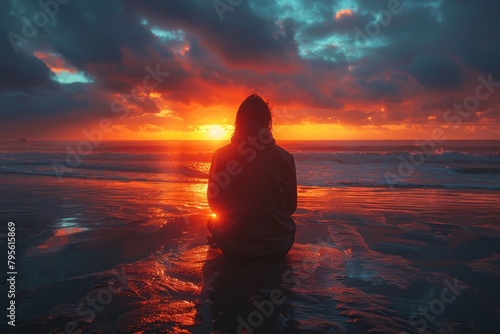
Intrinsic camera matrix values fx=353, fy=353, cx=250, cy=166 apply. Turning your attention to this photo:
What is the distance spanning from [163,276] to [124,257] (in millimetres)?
926

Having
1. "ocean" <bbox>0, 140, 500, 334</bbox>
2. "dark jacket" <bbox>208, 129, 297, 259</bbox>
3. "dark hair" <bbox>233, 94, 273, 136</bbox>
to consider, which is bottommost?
"ocean" <bbox>0, 140, 500, 334</bbox>

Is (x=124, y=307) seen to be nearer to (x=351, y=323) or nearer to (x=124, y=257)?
(x=124, y=257)

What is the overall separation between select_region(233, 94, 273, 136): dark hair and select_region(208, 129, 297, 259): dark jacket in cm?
9

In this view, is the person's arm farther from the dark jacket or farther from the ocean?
the ocean

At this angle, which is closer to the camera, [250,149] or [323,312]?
[323,312]

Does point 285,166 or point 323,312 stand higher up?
point 285,166

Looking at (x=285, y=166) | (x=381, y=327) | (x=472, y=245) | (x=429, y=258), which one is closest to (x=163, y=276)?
(x=285, y=166)

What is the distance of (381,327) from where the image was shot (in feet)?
8.44

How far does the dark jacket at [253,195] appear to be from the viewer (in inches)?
141

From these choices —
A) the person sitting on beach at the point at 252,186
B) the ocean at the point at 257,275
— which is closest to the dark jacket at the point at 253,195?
the person sitting on beach at the point at 252,186

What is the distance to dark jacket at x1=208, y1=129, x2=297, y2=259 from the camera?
358cm

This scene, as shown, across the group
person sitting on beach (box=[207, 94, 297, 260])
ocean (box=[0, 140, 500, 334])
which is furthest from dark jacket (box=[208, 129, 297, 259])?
ocean (box=[0, 140, 500, 334])

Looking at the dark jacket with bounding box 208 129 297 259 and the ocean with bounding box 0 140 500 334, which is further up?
the dark jacket with bounding box 208 129 297 259

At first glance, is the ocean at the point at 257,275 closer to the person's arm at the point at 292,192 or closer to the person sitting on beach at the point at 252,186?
the person sitting on beach at the point at 252,186
